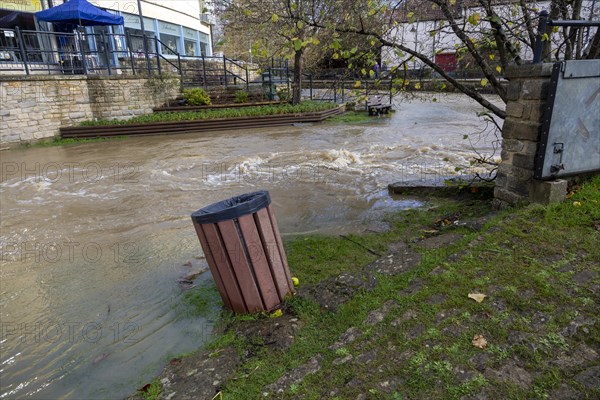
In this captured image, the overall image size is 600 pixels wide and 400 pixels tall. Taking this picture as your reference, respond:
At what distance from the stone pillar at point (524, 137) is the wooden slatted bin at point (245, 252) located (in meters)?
2.81

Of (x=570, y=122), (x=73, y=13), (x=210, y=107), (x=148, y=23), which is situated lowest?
(x=210, y=107)

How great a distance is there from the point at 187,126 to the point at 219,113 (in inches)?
66.9

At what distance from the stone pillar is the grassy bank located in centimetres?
24

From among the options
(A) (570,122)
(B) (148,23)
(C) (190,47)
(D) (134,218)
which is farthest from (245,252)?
(C) (190,47)

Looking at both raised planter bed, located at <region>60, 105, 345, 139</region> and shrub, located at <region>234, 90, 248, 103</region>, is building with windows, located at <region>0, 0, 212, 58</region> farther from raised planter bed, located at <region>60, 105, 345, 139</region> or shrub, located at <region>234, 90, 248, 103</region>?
raised planter bed, located at <region>60, 105, 345, 139</region>

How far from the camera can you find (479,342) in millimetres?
2656

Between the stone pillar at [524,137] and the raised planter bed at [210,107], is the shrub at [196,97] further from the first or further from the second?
the stone pillar at [524,137]

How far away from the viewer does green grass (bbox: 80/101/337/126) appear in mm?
16500

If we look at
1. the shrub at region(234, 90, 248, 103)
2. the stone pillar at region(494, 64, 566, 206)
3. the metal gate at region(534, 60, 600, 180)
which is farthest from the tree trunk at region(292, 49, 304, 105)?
the metal gate at region(534, 60, 600, 180)

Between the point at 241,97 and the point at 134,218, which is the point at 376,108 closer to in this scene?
the point at 241,97

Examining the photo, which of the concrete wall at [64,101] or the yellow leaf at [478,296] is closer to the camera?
the yellow leaf at [478,296]

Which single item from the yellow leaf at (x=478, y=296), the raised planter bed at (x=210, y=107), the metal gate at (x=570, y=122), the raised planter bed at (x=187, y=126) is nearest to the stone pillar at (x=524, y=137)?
the metal gate at (x=570, y=122)

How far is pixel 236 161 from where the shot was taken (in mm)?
11211

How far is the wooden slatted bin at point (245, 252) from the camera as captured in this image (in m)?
3.37
